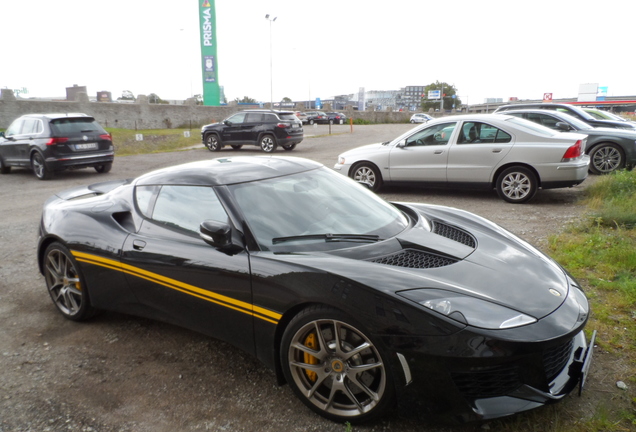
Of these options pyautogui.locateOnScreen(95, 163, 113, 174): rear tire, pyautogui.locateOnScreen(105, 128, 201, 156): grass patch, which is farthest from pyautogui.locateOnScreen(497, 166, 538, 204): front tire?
pyautogui.locateOnScreen(105, 128, 201, 156): grass patch

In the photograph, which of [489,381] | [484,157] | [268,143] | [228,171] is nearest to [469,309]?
[489,381]

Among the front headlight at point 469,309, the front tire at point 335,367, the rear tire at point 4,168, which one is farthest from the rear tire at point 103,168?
the front headlight at point 469,309

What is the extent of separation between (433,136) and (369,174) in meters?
1.44

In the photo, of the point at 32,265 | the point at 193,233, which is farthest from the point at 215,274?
the point at 32,265

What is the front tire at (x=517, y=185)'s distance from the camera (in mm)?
8133

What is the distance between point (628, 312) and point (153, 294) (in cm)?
367

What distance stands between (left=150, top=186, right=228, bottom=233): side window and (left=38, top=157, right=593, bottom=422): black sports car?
0.01 m

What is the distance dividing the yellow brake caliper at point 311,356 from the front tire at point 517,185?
21.7 feet

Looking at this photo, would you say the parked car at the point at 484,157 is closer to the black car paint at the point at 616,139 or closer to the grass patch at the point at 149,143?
the black car paint at the point at 616,139

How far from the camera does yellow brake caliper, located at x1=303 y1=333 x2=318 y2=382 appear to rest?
8.74ft

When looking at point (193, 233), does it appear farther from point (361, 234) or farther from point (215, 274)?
point (361, 234)

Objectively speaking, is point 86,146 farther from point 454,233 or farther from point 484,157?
point 454,233

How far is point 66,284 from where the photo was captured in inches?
163

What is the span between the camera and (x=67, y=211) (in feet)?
13.6
